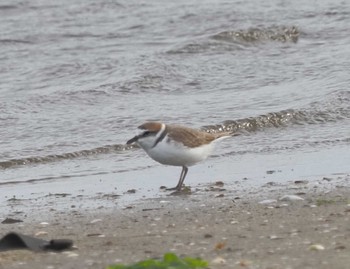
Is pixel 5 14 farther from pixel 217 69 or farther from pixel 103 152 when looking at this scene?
pixel 103 152

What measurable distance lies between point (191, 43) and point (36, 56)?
2430mm

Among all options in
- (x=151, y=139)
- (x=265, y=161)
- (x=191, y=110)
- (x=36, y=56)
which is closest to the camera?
(x=151, y=139)

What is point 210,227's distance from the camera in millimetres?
6711

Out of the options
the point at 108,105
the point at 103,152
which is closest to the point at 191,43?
the point at 108,105

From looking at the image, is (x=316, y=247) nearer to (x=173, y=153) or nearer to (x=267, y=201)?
(x=267, y=201)

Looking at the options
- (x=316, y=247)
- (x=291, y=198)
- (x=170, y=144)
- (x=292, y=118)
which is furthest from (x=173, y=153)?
(x=292, y=118)

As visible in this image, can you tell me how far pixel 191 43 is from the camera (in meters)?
16.2

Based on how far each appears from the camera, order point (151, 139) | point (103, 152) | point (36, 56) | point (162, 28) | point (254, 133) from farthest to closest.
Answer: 1. point (162, 28)
2. point (36, 56)
3. point (254, 133)
4. point (103, 152)
5. point (151, 139)

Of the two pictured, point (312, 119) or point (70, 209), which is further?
point (312, 119)

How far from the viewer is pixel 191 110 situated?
12.2m

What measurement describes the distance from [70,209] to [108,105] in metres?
4.94

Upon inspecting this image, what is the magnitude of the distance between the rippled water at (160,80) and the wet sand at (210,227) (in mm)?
1033

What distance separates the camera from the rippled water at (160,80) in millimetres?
10398

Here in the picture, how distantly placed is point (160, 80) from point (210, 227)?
7.22 meters
